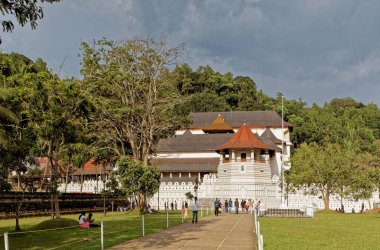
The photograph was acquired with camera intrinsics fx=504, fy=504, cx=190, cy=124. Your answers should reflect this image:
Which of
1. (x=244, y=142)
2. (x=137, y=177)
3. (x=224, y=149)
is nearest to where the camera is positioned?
(x=137, y=177)

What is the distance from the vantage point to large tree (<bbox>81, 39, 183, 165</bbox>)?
41625 millimetres

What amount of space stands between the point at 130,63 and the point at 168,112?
222 inches

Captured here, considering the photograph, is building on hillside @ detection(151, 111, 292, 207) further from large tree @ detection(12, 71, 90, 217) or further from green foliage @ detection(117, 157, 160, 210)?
large tree @ detection(12, 71, 90, 217)

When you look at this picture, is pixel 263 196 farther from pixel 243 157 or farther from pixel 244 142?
pixel 244 142

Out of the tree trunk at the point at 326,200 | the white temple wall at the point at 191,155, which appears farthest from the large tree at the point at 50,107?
the white temple wall at the point at 191,155

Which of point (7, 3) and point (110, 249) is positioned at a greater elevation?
point (7, 3)

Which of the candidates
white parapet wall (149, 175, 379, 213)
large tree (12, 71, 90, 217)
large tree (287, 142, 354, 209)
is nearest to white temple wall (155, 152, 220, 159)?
white parapet wall (149, 175, 379, 213)

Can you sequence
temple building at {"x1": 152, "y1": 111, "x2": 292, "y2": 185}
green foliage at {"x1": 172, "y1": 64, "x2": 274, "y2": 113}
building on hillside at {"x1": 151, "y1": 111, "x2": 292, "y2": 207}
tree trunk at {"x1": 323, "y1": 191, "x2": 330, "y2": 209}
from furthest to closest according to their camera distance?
green foliage at {"x1": 172, "y1": 64, "x2": 274, "y2": 113}
temple building at {"x1": 152, "y1": 111, "x2": 292, "y2": 185}
building on hillside at {"x1": 151, "y1": 111, "x2": 292, "y2": 207}
tree trunk at {"x1": 323, "y1": 191, "x2": 330, "y2": 209}

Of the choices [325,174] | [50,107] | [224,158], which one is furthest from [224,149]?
[50,107]

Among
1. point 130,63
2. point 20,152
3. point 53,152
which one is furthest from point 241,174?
point 20,152

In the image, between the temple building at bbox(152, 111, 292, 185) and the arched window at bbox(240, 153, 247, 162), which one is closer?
the arched window at bbox(240, 153, 247, 162)

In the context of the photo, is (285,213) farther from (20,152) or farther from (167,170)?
(167,170)

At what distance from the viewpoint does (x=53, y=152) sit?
1172 inches

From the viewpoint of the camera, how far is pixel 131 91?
140 ft
